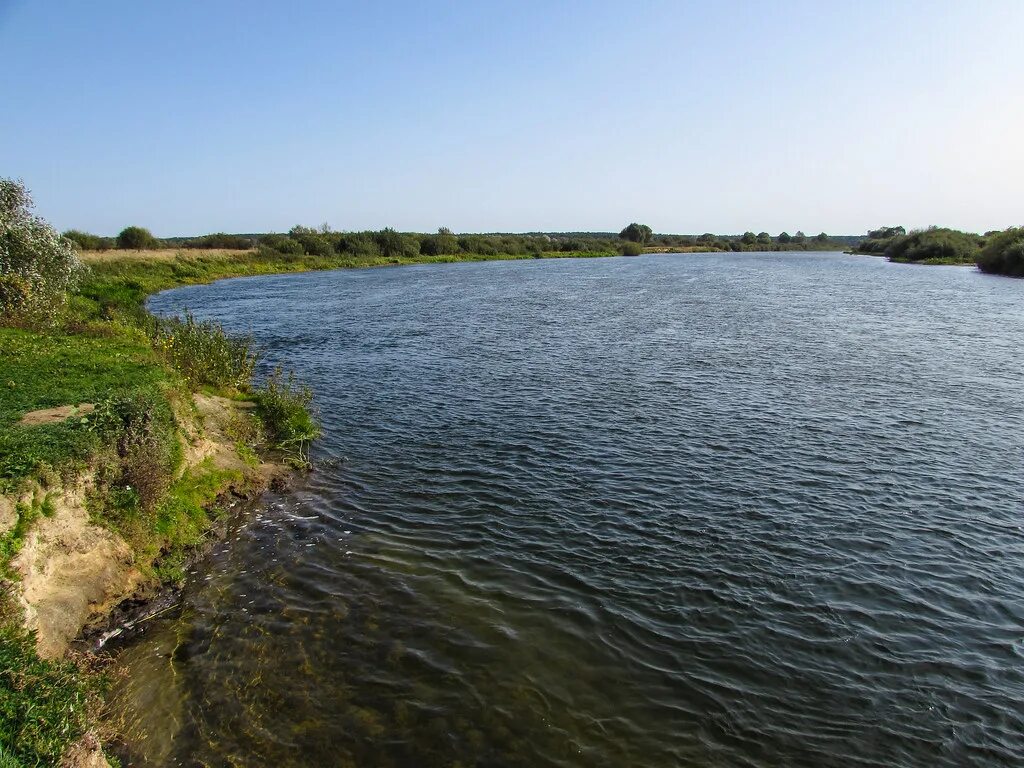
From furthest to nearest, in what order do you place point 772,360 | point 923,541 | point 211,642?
point 772,360
point 923,541
point 211,642

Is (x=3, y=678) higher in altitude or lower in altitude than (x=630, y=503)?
higher

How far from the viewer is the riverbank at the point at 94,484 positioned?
7467 mm

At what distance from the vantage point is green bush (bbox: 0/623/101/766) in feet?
20.2

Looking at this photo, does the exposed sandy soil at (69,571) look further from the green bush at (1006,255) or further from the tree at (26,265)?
the green bush at (1006,255)

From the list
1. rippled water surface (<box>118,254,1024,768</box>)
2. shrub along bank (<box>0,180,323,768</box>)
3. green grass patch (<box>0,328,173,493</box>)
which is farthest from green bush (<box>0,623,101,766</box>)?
green grass patch (<box>0,328,173,493</box>)

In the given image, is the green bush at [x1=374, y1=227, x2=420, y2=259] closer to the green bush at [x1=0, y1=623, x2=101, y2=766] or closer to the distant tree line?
the distant tree line

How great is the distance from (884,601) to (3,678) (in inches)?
510

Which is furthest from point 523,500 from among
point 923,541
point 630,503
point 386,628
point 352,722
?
point 923,541

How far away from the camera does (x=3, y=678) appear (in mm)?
6863

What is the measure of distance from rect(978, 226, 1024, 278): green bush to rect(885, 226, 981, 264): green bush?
16.0m

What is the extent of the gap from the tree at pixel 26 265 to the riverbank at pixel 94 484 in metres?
1.56

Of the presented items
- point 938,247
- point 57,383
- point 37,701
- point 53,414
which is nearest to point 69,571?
point 37,701

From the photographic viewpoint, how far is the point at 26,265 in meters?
22.5

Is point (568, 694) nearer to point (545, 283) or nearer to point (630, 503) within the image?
point (630, 503)
